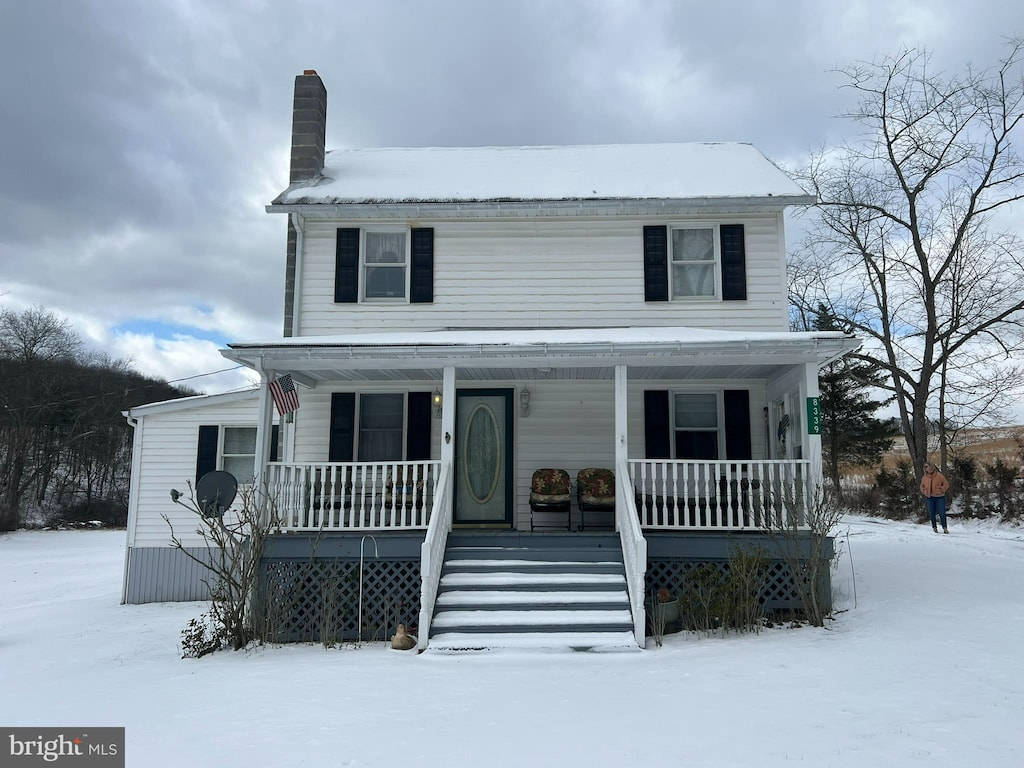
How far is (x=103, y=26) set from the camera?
12836 mm

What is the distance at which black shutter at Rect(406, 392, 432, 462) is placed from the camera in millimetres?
10625

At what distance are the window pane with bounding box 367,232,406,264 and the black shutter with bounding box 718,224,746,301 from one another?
5034mm

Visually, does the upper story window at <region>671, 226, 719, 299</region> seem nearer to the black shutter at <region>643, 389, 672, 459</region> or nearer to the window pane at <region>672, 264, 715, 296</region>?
the window pane at <region>672, 264, 715, 296</region>

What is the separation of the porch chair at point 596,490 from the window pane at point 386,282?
4.08 metres

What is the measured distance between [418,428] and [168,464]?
6.02 m

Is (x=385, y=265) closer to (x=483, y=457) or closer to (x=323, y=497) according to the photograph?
(x=483, y=457)

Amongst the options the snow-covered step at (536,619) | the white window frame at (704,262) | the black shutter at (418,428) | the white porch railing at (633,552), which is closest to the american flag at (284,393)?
the black shutter at (418,428)

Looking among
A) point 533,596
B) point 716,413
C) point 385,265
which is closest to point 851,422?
point 716,413

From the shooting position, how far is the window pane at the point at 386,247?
11.3 meters

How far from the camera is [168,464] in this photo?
13570 mm

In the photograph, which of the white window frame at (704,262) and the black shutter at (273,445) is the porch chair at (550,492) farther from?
the black shutter at (273,445)

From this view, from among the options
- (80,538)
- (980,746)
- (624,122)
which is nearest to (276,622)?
(980,746)

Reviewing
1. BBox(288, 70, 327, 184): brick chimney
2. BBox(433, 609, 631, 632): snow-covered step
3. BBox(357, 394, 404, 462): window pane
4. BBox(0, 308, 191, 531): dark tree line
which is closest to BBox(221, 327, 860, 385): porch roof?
BBox(357, 394, 404, 462): window pane

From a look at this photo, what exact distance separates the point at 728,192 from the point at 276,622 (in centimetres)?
874
